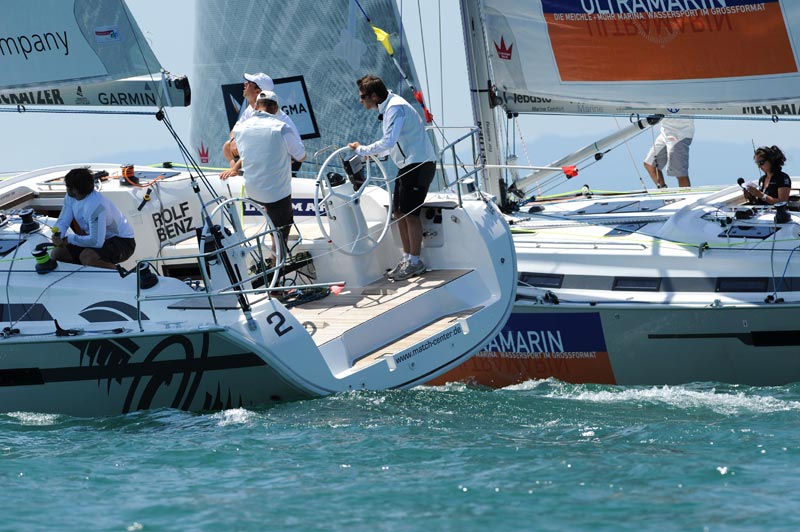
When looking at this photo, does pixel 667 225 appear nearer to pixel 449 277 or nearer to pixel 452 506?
pixel 449 277

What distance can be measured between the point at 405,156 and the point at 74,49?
90.1 inches

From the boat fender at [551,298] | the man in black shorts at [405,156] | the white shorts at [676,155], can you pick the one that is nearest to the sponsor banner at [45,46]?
the man in black shorts at [405,156]

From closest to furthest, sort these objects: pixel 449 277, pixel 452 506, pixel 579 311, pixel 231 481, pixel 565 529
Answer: pixel 565 529, pixel 452 506, pixel 231 481, pixel 449 277, pixel 579 311

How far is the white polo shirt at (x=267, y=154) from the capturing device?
29.0 feet

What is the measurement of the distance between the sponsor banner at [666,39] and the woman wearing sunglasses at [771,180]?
0.62 m

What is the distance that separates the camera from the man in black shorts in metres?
9.12

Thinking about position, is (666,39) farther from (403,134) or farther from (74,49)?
(74,49)

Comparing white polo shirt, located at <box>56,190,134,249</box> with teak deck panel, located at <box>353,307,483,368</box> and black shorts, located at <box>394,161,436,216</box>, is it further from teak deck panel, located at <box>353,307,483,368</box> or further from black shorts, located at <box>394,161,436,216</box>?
black shorts, located at <box>394,161,436,216</box>

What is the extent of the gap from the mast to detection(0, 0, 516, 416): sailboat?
2137 mm

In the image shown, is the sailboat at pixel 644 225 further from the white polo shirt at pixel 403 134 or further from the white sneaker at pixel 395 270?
the white polo shirt at pixel 403 134

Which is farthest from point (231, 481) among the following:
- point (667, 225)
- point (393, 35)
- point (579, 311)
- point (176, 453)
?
point (393, 35)

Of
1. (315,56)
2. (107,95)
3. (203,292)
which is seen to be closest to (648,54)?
(315,56)

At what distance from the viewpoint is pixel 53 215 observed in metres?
10.0

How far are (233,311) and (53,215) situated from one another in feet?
9.02
